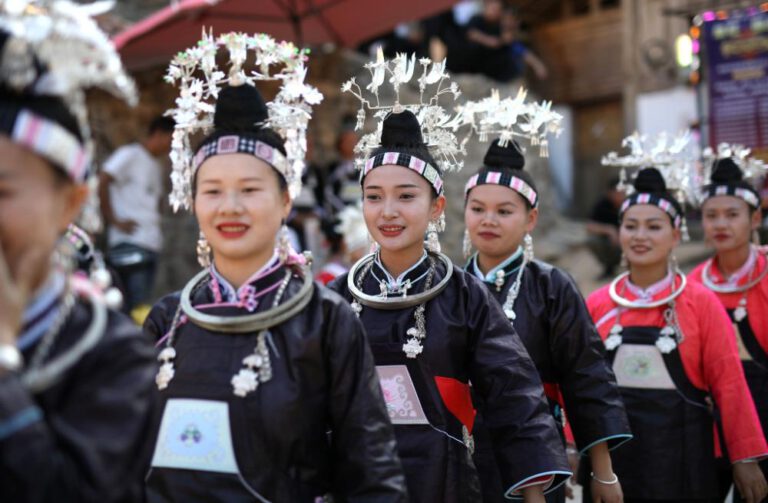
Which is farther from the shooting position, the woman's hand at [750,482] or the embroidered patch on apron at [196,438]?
the woman's hand at [750,482]

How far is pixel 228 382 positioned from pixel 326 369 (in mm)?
269

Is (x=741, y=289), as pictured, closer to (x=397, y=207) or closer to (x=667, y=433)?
(x=667, y=433)

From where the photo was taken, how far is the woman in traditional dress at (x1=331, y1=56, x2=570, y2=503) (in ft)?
11.2

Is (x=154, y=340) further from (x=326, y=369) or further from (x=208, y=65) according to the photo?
(x=208, y=65)

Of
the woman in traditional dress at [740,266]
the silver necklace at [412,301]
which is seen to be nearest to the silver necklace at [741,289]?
the woman in traditional dress at [740,266]

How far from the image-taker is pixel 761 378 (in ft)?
17.0

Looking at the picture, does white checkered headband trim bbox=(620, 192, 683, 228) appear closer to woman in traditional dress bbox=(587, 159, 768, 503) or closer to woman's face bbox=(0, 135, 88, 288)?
woman in traditional dress bbox=(587, 159, 768, 503)

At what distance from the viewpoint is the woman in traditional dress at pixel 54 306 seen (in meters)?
1.73

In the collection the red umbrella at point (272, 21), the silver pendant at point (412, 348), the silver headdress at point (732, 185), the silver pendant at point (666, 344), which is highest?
the red umbrella at point (272, 21)

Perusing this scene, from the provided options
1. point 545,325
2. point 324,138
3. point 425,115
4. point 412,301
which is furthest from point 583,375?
point 324,138

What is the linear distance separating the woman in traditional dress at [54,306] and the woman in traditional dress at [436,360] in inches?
61.4

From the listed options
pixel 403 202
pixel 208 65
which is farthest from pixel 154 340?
pixel 403 202

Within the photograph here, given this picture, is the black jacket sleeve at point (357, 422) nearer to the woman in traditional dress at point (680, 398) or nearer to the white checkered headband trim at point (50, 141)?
the white checkered headband trim at point (50, 141)

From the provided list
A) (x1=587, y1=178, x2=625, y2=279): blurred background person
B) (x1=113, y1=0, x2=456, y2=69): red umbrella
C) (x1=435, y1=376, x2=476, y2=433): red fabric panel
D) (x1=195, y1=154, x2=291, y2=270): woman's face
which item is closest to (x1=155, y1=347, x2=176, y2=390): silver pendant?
Answer: (x1=195, y1=154, x2=291, y2=270): woman's face
